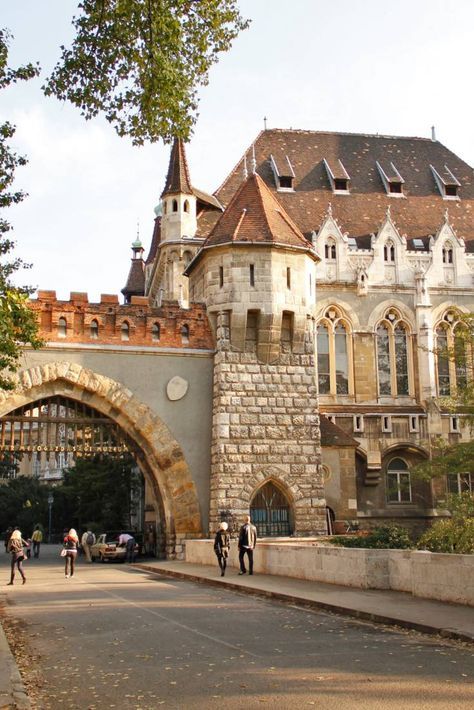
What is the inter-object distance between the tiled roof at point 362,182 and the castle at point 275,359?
0.14 meters

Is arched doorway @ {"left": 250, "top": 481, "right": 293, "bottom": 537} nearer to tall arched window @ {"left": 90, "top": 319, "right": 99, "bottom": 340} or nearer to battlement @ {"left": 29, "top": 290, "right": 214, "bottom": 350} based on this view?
battlement @ {"left": 29, "top": 290, "right": 214, "bottom": 350}

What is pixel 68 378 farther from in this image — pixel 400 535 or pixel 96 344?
pixel 400 535

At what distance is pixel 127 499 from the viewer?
41.6 metres

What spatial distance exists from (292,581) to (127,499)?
25.1m

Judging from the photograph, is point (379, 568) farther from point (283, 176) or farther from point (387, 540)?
point (283, 176)

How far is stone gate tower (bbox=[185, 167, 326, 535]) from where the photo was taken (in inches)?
991

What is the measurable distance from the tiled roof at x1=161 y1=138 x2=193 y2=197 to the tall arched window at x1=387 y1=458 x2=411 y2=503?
1345 cm

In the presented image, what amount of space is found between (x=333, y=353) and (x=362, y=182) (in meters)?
9.20

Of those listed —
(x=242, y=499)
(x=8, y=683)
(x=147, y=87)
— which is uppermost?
(x=147, y=87)

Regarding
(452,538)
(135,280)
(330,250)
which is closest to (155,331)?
(330,250)

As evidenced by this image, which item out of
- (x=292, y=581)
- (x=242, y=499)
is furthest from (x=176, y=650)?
(x=242, y=499)

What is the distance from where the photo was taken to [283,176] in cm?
3747

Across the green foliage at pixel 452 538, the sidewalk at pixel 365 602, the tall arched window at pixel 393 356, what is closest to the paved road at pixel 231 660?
the sidewalk at pixel 365 602

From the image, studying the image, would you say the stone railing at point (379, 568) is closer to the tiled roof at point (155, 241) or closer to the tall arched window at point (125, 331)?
the tall arched window at point (125, 331)
